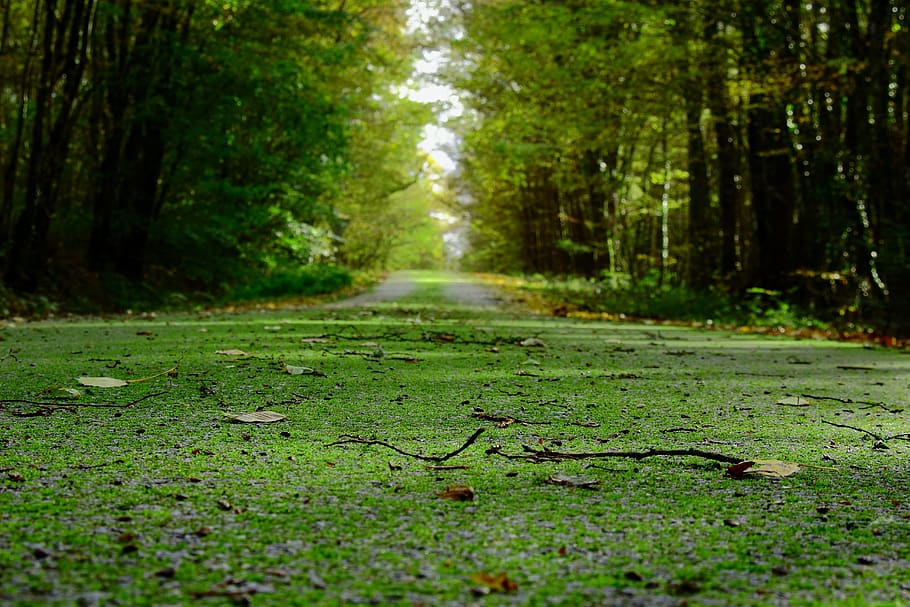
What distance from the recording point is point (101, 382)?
9.10 ft

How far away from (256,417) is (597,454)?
1.08m

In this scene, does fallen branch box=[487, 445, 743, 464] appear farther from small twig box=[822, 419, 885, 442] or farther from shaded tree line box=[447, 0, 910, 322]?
shaded tree line box=[447, 0, 910, 322]

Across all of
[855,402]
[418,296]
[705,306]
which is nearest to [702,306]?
[705,306]

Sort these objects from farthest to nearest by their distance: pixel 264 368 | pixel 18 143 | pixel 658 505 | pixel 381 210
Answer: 1. pixel 381 210
2. pixel 18 143
3. pixel 264 368
4. pixel 658 505

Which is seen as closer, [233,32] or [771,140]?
[771,140]

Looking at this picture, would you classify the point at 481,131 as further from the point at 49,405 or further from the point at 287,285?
the point at 49,405

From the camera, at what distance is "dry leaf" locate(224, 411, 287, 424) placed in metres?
2.27

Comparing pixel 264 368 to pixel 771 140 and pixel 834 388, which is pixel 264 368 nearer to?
pixel 834 388

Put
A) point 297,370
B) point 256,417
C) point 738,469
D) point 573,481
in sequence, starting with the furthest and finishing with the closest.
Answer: point 297,370
point 256,417
point 738,469
point 573,481

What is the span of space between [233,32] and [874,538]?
14.0 metres

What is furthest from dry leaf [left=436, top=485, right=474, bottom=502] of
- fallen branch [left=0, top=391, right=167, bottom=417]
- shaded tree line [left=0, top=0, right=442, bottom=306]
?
shaded tree line [left=0, top=0, right=442, bottom=306]

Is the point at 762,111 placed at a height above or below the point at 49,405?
above

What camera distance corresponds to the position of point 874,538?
1358 millimetres

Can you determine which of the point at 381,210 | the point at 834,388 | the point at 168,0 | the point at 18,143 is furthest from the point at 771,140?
the point at 381,210
